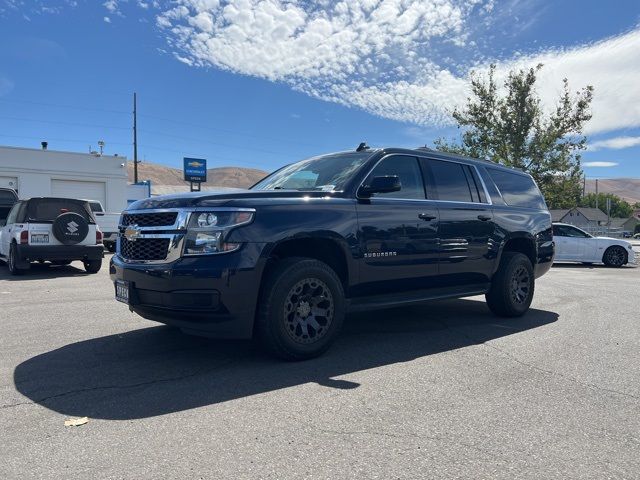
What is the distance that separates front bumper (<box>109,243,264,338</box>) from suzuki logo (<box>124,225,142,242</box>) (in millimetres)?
431

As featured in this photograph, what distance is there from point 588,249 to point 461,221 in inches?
570

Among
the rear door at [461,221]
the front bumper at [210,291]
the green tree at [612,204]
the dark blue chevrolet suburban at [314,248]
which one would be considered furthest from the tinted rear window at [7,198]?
the green tree at [612,204]

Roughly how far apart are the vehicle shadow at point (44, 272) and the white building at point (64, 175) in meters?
18.1

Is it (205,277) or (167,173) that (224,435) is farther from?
(167,173)

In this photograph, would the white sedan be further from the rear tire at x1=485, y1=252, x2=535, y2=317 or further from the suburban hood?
the suburban hood

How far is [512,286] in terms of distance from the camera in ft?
22.5

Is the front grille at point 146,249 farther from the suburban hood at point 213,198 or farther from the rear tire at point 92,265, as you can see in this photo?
the rear tire at point 92,265

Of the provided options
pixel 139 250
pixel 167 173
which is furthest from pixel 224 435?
pixel 167 173

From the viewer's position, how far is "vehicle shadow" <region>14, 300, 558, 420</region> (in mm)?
3678

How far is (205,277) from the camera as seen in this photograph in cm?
410

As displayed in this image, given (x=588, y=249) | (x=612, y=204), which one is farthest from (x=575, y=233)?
(x=612, y=204)

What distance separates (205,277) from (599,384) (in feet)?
11.0

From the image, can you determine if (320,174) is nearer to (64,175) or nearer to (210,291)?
(210,291)

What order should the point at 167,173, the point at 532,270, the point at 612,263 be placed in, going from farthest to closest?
1. the point at 167,173
2. the point at 612,263
3. the point at 532,270
